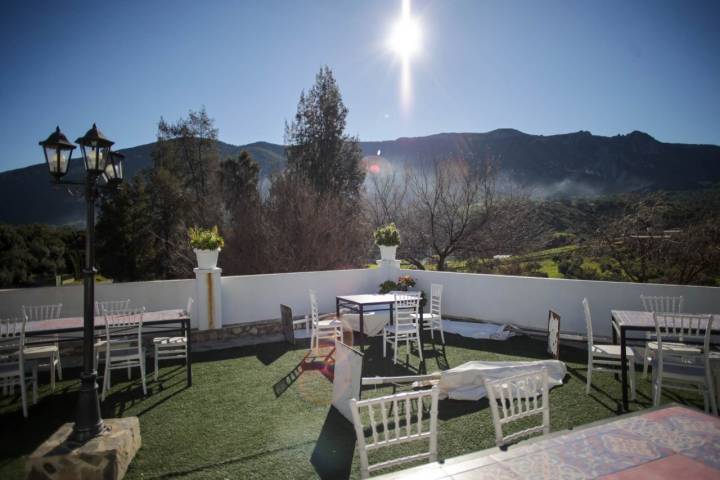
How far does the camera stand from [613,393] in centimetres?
416

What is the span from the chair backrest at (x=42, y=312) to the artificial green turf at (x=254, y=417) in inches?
34.3

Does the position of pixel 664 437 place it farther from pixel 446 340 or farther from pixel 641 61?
pixel 641 61

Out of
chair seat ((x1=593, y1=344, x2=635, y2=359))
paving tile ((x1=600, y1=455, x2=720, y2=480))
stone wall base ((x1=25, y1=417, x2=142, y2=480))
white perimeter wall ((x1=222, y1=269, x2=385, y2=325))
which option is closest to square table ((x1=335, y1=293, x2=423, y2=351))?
white perimeter wall ((x1=222, y1=269, x2=385, y2=325))

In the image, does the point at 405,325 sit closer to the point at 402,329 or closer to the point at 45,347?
the point at 402,329

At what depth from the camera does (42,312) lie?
5.54 meters

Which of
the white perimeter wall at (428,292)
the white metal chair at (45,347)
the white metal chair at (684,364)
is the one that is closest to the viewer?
the white metal chair at (684,364)

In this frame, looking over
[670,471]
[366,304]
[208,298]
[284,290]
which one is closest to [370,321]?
[366,304]

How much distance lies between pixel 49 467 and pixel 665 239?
33.2 ft

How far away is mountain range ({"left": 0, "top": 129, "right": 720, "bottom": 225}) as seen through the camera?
52.0 feet

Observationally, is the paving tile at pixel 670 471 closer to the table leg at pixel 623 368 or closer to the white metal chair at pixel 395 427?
the white metal chair at pixel 395 427

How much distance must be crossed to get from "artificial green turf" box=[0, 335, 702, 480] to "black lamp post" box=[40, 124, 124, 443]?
1.56ft

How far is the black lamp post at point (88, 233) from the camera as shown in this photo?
2.88 m

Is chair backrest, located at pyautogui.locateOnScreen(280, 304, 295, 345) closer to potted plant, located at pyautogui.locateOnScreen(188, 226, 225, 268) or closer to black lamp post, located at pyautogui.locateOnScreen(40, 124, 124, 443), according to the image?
potted plant, located at pyautogui.locateOnScreen(188, 226, 225, 268)

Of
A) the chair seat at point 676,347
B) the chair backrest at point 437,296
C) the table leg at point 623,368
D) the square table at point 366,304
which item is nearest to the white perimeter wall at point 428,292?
the chair backrest at point 437,296
